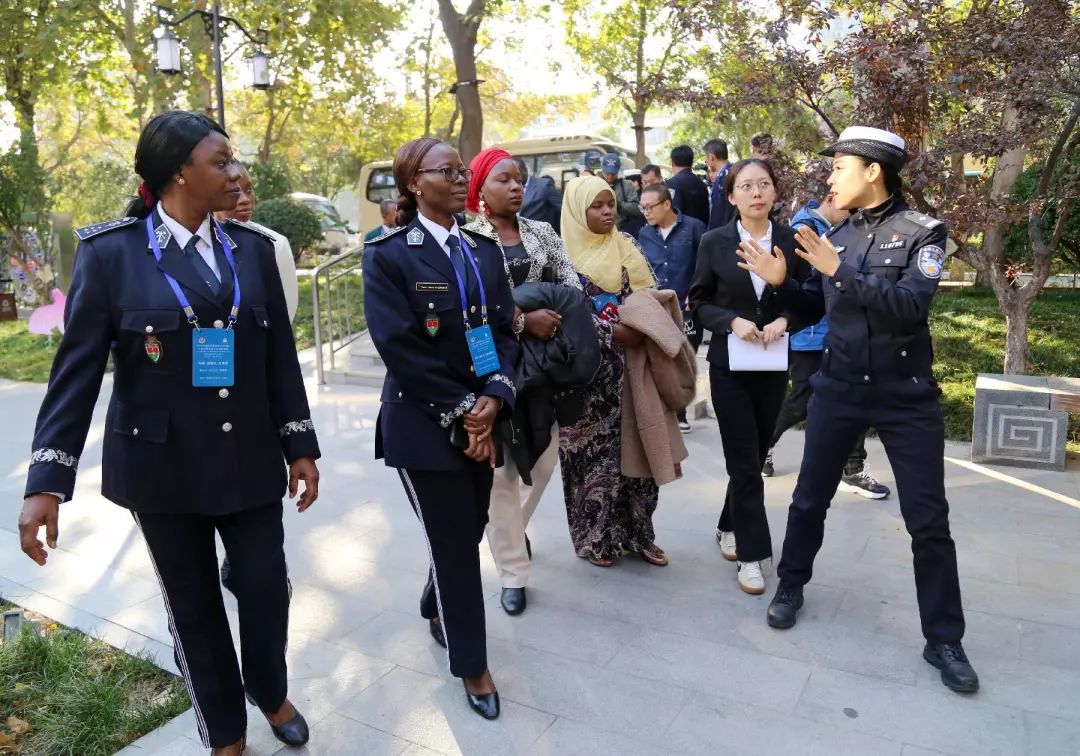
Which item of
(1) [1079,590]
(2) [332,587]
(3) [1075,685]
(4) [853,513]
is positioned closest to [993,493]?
(4) [853,513]

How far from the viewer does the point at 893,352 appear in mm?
3014

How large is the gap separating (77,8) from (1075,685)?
1622cm

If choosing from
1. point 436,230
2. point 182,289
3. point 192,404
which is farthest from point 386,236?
point 192,404

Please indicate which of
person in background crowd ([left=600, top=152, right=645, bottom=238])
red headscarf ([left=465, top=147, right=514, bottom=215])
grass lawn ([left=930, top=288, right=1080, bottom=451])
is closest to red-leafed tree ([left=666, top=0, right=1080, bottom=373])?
grass lawn ([left=930, top=288, right=1080, bottom=451])

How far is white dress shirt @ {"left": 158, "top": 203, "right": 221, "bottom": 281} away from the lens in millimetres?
2363

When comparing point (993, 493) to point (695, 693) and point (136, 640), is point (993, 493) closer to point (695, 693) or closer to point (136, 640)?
point (695, 693)

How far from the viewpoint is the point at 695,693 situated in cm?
295

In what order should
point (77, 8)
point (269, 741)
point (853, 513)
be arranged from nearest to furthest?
point (269, 741)
point (853, 513)
point (77, 8)

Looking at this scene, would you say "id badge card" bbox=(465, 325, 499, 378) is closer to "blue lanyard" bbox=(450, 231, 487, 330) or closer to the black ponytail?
"blue lanyard" bbox=(450, 231, 487, 330)

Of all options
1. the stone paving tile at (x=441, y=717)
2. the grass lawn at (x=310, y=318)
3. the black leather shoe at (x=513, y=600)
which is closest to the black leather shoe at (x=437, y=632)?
the stone paving tile at (x=441, y=717)

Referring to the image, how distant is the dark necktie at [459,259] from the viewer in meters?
2.84

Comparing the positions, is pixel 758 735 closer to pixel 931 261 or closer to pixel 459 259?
pixel 931 261

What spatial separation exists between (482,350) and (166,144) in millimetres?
1105

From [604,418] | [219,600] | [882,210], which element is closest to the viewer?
[219,600]
